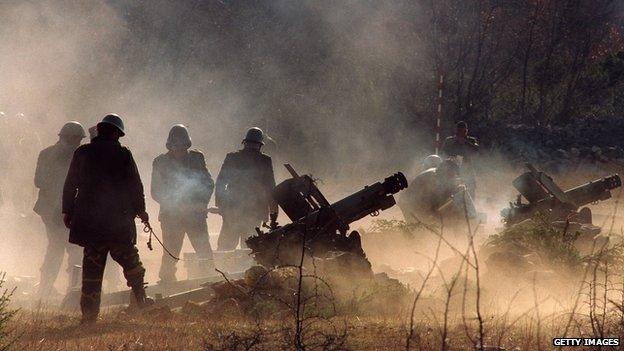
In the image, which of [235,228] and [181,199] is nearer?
[181,199]

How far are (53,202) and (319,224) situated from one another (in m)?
4.36

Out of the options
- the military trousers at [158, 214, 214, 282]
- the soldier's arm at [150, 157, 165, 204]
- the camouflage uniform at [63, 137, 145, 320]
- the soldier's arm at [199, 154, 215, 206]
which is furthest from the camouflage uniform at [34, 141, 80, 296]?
the camouflage uniform at [63, 137, 145, 320]

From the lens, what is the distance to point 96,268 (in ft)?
25.9

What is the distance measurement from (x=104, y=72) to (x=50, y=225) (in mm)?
15600

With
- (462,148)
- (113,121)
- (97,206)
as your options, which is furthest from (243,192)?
(462,148)

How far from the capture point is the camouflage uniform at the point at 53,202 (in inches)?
442

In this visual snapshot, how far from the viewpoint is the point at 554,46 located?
25094 mm

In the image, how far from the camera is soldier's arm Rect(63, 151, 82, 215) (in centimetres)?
788

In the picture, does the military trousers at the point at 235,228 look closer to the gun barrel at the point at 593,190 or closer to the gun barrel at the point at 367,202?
the gun barrel at the point at 367,202

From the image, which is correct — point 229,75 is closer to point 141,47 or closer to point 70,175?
point 141,47

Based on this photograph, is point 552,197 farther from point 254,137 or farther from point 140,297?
point 140,297

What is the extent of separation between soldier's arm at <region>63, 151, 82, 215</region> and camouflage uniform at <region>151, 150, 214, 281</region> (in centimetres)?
357

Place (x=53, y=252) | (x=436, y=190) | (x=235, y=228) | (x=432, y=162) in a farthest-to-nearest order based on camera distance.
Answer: (x=432, y=162) < (x=436, y=190) < (x=235, y=228) < (x=53, y=252)

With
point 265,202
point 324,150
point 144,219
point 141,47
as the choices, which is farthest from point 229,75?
point 144,219
